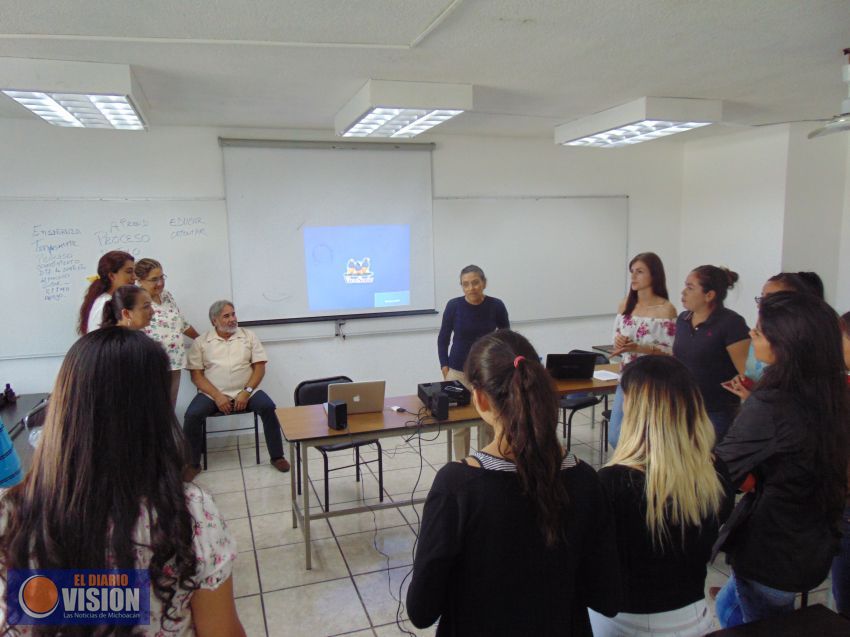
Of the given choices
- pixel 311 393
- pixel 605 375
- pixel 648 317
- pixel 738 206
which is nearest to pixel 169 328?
pixel 311 393

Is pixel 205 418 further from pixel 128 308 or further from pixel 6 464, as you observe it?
pixel 6 464

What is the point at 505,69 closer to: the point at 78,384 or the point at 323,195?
the point at 323,195

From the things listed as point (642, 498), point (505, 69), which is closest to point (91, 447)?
point (642, 498)

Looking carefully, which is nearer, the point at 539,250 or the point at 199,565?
the point at 199,565

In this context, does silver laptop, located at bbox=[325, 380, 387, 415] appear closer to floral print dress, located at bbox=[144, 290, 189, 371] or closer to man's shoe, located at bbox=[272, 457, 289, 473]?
man's shoe, located at bbox=[272, 457, 289, 473]

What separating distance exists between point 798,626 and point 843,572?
30.3 inches

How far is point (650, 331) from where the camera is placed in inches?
141

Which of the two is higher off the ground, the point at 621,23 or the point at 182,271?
the point at 621,23

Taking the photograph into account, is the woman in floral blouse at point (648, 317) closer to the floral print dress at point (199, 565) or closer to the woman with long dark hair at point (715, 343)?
the woman with long dark hair at point (715, 343)

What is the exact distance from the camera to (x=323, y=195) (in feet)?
16.9

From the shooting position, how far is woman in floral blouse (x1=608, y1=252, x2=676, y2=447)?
3566 millimetres

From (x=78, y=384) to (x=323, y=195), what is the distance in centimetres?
429

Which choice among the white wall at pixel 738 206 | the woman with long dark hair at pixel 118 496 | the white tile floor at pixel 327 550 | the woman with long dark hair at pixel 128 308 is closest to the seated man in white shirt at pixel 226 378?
the white tile floor at pixel 327 550

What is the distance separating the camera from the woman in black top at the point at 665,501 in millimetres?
1483
